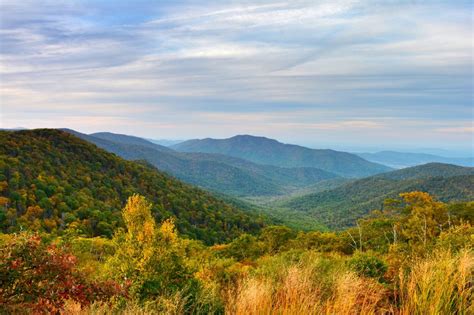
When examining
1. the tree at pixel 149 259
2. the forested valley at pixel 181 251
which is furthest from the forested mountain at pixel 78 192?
the tree at pixel 149 259

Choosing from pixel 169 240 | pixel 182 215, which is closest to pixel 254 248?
pixel 169 240

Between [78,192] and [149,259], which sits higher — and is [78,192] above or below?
below

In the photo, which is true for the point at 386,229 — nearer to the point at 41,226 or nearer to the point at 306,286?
the point at 306,286

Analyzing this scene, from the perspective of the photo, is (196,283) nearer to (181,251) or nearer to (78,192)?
(181,251)

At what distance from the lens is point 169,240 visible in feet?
34.9

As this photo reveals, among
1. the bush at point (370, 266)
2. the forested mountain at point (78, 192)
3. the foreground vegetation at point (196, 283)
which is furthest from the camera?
the forested mountain at point (78, 192)

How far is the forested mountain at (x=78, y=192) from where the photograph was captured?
56.2 meters

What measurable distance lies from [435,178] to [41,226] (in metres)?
175

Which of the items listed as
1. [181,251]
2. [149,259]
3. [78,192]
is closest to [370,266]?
[181,251]

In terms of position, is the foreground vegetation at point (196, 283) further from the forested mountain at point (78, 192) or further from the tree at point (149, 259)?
the forested mountain at point (78, 192)

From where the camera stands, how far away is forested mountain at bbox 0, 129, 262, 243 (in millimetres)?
56250

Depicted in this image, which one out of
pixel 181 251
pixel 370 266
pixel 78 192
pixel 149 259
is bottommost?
pixel 78 192

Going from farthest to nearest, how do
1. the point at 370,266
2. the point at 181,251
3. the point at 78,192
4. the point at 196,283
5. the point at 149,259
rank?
the point at 78,192, the point at 370,266, the point at 181,251, the point at 149,259, the point at 196,283

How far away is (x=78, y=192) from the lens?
2731 inches
